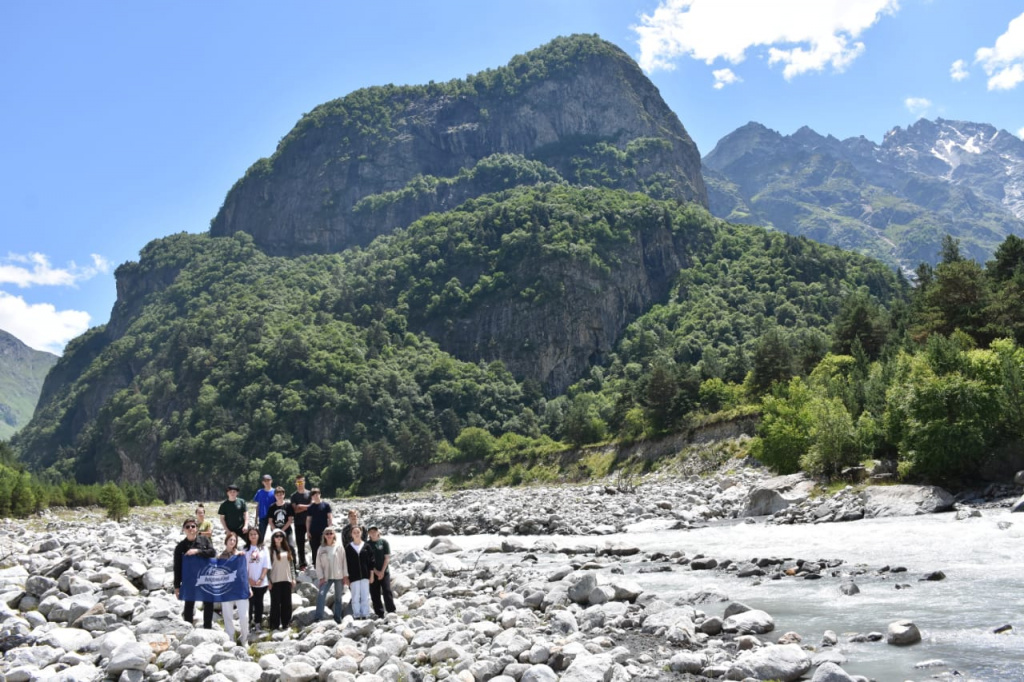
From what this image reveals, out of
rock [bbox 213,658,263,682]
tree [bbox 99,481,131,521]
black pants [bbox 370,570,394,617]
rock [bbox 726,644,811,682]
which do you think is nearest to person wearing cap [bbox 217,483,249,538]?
black pants [bbox 370,570,394,617]

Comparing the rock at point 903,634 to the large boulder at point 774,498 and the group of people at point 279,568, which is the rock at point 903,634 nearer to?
the group of people at point 279,568

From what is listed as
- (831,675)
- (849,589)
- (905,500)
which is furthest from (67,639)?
(905,500)

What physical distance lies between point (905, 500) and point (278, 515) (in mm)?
26430

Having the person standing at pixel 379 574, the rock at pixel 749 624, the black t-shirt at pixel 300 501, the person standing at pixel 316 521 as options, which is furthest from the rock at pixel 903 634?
the black t-shirt at pixel 300 501

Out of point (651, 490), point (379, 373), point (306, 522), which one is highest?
point (379, 373)

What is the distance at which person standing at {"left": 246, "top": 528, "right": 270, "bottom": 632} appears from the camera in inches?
635

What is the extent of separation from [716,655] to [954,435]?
88.4ft

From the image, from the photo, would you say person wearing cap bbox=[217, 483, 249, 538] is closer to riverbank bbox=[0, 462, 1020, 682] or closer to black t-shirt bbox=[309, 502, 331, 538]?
black t-shirt bbox=[309, 502, 331, 538]

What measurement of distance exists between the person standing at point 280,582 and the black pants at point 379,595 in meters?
1.83

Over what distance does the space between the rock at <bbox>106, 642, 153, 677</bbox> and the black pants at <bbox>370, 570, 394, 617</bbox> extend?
17.7ft

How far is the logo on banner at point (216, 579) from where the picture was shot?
1521 centimetres

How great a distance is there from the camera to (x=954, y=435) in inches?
1341

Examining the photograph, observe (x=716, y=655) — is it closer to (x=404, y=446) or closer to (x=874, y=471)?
(x=874, y=471)

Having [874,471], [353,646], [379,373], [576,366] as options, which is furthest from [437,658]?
[576,366]
